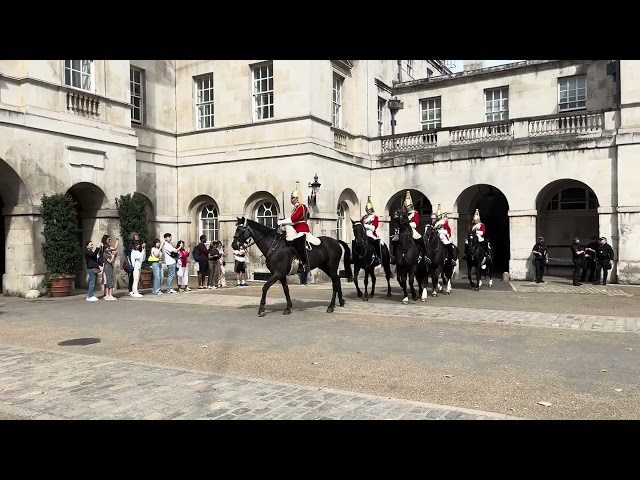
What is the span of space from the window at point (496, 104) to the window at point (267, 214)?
11.4 m

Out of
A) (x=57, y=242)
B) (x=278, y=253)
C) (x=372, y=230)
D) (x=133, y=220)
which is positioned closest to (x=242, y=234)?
(x=278, y=253)

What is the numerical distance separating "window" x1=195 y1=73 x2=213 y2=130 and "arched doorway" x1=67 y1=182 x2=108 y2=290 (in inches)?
261

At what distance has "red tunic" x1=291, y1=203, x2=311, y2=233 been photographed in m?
11.5

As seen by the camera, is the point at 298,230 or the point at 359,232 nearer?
the point at 298,230

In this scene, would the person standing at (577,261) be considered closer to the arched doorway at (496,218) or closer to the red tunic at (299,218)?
the arched doorway at (496,218)

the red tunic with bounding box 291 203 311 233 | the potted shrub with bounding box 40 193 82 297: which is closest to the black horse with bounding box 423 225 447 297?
the red tunic with bounding box 291 203 311 233

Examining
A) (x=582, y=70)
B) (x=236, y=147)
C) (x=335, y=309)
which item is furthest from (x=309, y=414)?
(x=582, y=70)

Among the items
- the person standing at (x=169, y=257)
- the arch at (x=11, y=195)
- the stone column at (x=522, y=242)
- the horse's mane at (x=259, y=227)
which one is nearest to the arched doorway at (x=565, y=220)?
the stone column at (x=522, y=242)

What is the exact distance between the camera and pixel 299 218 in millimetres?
11578

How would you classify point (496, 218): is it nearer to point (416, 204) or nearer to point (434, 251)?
point (416, 204)

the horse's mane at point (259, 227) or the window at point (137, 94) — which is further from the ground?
the window at point (137, 94)

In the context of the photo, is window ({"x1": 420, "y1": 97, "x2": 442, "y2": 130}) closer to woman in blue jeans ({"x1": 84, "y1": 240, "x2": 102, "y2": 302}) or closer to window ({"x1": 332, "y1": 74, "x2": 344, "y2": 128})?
window ({"x1": 332, "y1": 74, "x2": 344, "y2": 128})

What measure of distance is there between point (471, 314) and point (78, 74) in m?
14.8

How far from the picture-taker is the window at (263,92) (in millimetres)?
21062
